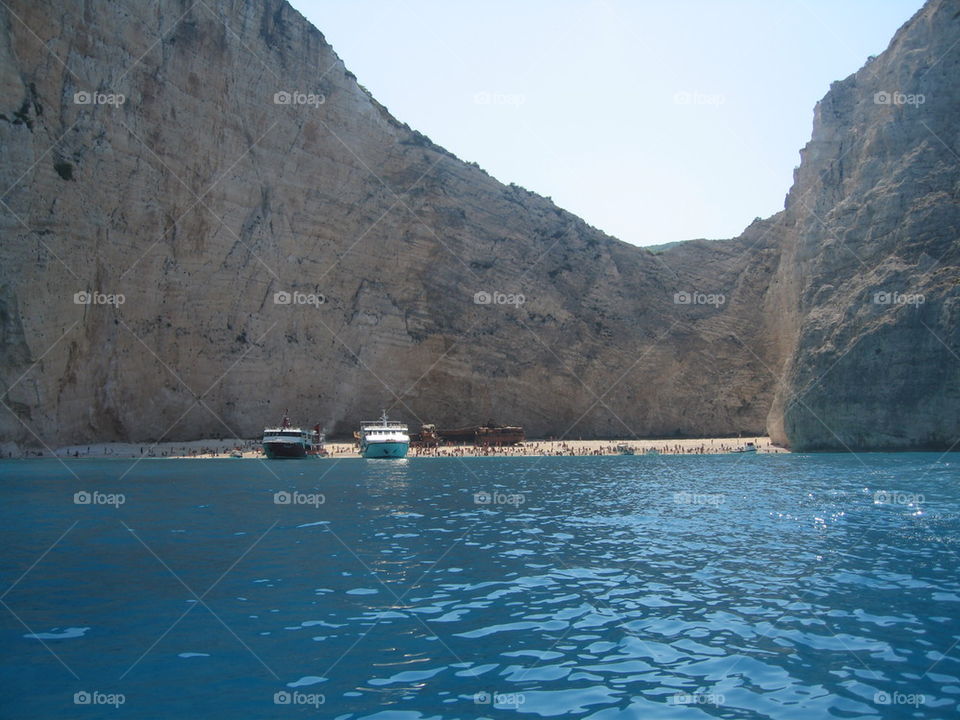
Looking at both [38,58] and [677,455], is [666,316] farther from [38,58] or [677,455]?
[38,58]

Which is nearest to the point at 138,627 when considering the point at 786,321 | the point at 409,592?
the point at 409,592

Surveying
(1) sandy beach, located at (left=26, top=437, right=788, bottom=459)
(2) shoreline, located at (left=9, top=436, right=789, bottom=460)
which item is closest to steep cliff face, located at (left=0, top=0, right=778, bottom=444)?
(2) shoreline, located at (left=9, top=436, right=789, bottom=460)

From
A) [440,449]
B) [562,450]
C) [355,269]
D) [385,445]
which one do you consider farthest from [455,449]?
[355,269]

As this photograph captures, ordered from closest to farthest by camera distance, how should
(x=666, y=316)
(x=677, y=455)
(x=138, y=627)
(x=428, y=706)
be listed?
(x=428, y=706)
(x=138, y=627)
(x=677, y=455)
(x=666, y=316)

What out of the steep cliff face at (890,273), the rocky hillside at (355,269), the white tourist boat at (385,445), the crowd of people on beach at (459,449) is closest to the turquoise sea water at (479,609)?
the crowd of people on beach at (459,449)

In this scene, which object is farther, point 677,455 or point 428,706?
point 677,455

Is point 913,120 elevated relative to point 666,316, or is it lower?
elevated

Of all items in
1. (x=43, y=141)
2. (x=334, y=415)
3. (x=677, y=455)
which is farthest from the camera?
(x=334, y=415)

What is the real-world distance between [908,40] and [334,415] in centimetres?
4858

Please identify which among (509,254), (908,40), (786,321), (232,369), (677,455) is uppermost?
(908,40)

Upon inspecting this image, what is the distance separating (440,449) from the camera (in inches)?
2071

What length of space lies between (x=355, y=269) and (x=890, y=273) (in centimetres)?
3779

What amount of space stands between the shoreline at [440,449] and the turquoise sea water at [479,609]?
2065cm

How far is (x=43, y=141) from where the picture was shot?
42.3 meters
